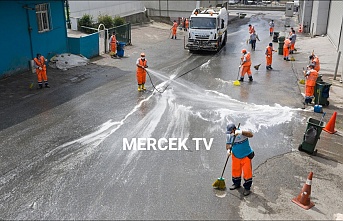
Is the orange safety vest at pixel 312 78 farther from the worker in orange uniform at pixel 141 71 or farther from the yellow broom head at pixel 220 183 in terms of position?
the yellow broom head at pixel 220 183

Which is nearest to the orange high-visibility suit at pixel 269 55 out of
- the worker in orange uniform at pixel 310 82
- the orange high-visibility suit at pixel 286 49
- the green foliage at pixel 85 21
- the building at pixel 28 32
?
the orange high-visibility suit at pixel 286 49

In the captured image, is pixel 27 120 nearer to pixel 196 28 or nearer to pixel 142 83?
pixel 142 83

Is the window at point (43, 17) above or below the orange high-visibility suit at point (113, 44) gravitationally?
above

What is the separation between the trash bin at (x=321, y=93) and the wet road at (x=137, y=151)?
920 mm

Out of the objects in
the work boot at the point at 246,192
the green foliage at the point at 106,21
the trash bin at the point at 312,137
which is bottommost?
the work boot at the point at 246,192

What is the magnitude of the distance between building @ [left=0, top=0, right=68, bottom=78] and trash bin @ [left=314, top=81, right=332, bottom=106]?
1336 cm

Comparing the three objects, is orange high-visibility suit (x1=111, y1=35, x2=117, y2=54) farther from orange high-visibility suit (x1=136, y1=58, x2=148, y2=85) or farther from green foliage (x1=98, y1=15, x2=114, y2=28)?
orange high-visibility suit (x1=136, y1=58, x2=148, y2=85)

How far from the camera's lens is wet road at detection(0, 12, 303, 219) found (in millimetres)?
6742

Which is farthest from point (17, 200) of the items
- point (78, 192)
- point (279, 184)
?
point (279, 184)

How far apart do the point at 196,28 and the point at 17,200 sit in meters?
19.0

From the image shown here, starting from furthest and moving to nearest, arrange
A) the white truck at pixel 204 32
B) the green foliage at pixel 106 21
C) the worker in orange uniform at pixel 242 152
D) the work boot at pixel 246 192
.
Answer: the green foliage at pixel 106 21 → the white truck at pixel 204 32 → the work boot at pixel 246 192 → the worker in orange uniform at pixel 242 152

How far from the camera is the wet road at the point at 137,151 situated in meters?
6.74

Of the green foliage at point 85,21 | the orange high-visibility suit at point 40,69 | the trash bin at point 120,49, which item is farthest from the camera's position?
the green foliage at point 85,21

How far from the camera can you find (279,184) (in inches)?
298
